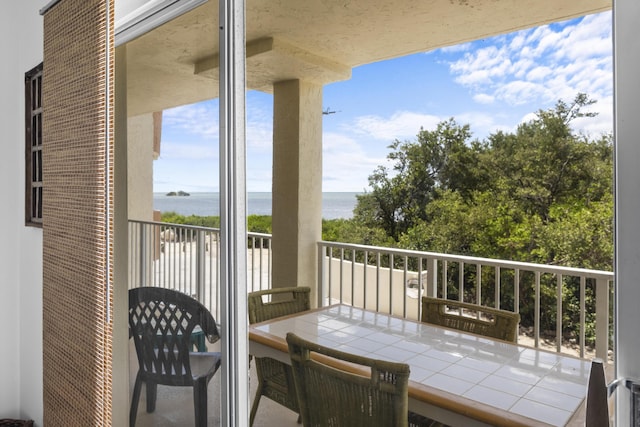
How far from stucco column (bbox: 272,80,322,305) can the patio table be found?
59 cm

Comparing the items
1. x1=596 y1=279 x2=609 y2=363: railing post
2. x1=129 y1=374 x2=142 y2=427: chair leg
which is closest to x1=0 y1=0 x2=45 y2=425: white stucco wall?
x1=129 y1=374 x2=142 y2=427: chair leg

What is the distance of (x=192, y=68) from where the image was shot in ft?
4.32

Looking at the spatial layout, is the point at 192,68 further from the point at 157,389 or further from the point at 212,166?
the point at 157,389

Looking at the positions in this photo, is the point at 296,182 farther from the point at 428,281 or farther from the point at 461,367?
the point at 461,367

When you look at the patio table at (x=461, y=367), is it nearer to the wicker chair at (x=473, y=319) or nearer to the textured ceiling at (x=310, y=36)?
the wicker chair at (x=473, y=319)

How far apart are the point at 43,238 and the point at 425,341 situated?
1724mm

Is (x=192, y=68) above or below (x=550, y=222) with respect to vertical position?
above

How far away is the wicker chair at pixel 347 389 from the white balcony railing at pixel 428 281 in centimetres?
36

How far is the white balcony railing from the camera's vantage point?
4.26ft

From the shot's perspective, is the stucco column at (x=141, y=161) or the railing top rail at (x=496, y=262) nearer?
the railing top rail at (x=496, y=262)

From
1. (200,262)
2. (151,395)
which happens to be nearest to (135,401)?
(151,395)

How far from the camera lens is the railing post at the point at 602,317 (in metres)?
1.03

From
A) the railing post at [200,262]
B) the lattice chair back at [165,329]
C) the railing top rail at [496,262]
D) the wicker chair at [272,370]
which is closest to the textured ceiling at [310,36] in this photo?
the railing post at [200,262]

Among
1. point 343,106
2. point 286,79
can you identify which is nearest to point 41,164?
point 286,79
